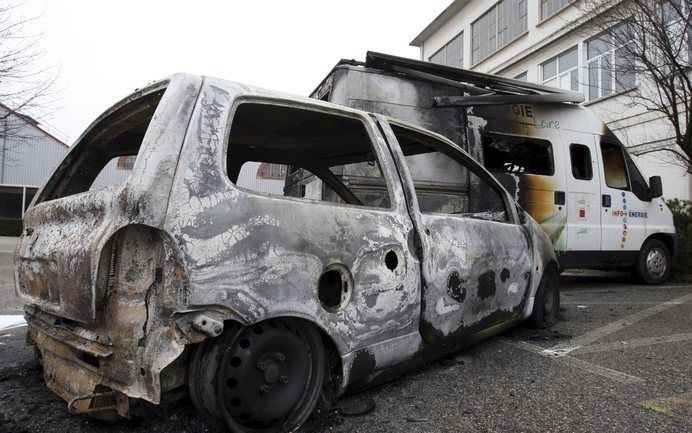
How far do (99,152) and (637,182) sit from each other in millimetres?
7593

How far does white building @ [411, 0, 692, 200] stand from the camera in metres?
12.0

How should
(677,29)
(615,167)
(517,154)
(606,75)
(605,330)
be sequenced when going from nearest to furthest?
(605,330)
(517,154)
(615,167)
(677,29)
(606,75)

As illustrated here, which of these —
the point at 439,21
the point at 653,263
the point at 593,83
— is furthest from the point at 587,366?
the point at 439,21

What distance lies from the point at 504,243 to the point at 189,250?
236cm

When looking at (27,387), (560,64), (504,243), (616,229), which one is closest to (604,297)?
(616,229)

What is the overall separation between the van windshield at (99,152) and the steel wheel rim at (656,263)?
25.7ft

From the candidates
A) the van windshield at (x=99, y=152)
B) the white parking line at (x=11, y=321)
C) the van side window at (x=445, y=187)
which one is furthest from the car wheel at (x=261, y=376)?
the white parking line at (x=11, y=321)

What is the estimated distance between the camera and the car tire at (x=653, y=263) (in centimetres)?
721

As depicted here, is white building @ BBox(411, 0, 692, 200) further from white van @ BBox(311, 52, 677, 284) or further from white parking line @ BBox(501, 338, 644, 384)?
white parking line @ BBox(501, 338, 644, 384)

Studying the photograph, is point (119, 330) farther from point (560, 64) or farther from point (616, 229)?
point (560, 64)

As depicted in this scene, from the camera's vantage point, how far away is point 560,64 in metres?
16.9

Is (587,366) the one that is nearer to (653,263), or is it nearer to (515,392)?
(515,392)

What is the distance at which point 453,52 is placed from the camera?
928 inches

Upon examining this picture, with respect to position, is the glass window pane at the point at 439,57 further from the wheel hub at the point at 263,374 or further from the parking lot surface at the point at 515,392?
the wheel hub at the point at 263,374
